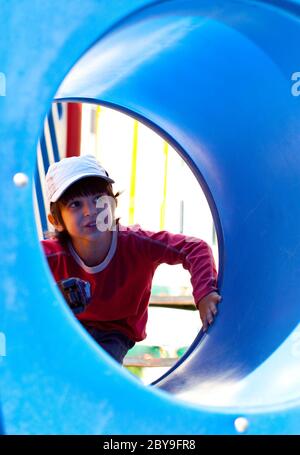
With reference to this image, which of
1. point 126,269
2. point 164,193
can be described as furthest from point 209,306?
point 164,193

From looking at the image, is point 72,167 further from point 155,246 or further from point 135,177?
point 135,177

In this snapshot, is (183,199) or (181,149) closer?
(181,149)

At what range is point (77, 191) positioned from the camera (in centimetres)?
154

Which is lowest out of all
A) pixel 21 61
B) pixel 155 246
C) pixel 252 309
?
Result: pixel 252 309

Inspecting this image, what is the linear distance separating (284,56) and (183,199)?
201cm

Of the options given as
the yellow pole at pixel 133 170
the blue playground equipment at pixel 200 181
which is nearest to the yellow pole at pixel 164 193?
the yellow pole at pixel 133 170

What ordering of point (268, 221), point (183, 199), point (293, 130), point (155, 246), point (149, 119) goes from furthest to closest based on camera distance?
point (183, 199)
point (149, 119)
point (155, 246)
point (268, 221)
point (293, 130)

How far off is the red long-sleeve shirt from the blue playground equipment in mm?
85

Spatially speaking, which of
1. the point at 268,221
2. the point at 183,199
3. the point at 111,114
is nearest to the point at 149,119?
the point at 268,221

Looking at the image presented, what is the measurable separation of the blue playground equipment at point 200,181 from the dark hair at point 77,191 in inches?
7.5

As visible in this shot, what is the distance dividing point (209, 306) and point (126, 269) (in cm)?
19

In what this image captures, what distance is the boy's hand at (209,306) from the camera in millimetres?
1557

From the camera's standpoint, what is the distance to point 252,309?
1.48 m

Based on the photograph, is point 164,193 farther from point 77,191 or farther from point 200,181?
point 77,191
